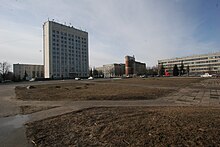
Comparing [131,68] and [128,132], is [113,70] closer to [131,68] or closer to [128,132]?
[131,68]

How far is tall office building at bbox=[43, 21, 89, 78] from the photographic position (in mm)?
104438

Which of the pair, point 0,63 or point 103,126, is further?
point 0,63

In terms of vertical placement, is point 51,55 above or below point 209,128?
above

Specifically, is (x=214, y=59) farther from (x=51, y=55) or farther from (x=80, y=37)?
(x=51, y=55)

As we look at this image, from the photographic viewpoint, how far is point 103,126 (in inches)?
222

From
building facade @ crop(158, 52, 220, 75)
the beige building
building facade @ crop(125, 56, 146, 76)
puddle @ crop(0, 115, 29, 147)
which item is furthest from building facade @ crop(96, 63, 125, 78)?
puddle @ crop(0, 115, 29, 147)

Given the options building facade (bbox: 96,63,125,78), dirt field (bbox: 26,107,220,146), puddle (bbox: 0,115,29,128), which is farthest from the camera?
building facade (bbox: 96,63,125,78)

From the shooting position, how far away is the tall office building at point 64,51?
10444cm

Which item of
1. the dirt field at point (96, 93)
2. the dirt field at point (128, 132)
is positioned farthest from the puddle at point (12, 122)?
the dirt field at point (96, 93)

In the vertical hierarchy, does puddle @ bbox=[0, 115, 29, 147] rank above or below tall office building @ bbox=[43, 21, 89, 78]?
below

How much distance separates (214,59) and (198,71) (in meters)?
15.1

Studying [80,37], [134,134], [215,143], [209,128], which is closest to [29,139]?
[134,134]

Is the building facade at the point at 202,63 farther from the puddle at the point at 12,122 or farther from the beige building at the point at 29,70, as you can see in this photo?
the puddle at the point at 12,122

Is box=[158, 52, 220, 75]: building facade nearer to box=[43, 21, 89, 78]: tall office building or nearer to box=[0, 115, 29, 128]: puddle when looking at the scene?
box=[43, 21, 89, 78]: tall office building
